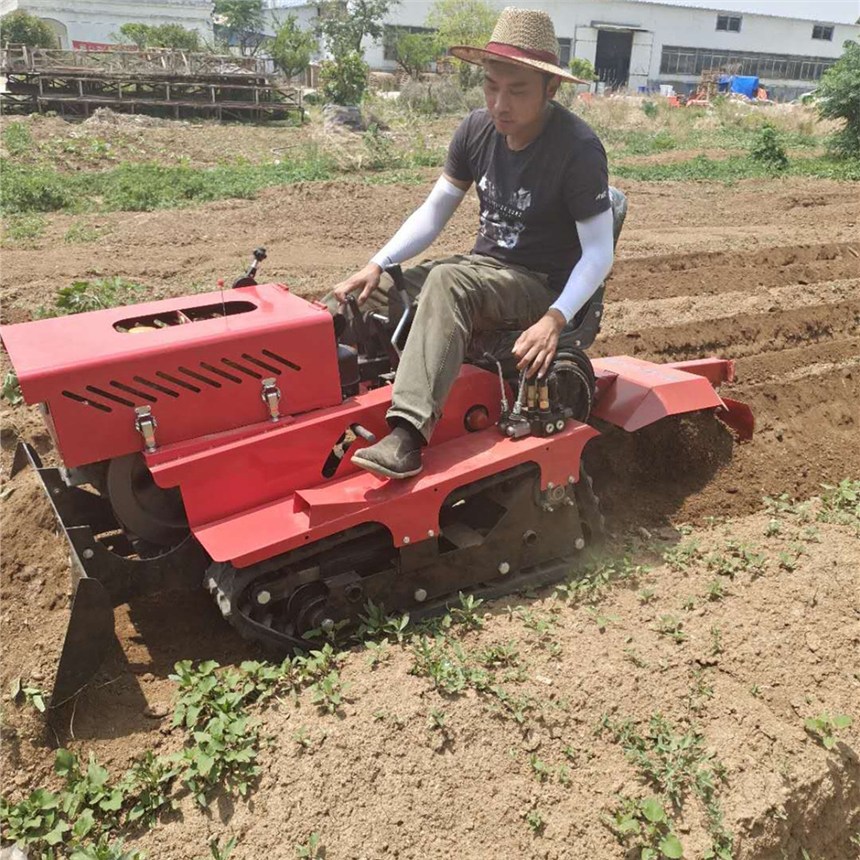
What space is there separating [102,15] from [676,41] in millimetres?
36171

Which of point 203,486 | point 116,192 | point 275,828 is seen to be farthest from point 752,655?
point 116,192

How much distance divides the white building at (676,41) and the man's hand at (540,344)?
52.9 metres

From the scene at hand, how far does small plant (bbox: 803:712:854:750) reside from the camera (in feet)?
9.46

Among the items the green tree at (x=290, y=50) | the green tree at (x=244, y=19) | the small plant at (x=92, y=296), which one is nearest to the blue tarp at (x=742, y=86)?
the green tree at (x=290, y=50)

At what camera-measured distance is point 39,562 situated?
362 centimetres

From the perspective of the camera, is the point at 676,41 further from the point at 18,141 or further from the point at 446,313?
the point at 446,313

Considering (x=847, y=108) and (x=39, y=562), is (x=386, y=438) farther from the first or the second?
(x=847, y=108)

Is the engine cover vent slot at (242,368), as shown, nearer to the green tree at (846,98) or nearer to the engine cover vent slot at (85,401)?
the engine cover vent slot at (85,401)

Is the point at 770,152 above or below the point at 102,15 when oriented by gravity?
below

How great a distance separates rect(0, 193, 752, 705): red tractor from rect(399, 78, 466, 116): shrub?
2602cm

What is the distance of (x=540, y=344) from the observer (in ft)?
10.4

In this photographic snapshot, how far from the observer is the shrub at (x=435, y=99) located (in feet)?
91.9

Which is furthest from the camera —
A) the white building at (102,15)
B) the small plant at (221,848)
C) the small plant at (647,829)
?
the white building at (102,15)

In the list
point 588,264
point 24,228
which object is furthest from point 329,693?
point 24,228
